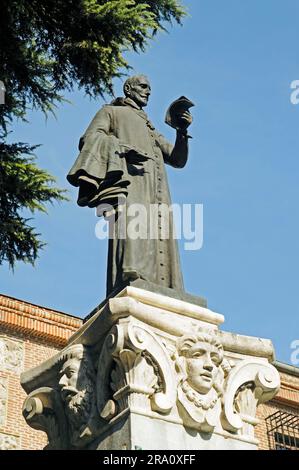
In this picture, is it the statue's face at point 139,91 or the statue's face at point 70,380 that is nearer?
the statue's face at point 70,380

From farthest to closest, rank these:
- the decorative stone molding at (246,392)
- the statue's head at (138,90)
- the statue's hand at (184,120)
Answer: the statue's head at (138,90)
the statue's hand at (184,120)
the decorative stone molding at (246,392)

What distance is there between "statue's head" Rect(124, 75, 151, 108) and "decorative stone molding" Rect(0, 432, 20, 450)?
11186 millimetres

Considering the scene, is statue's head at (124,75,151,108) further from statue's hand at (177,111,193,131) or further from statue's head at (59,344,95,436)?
statue's head at (59,344,95,436)

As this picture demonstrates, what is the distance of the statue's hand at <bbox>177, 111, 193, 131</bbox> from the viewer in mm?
7379

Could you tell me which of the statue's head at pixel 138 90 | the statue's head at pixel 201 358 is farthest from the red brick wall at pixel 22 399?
the statue's head at pixel 201 358

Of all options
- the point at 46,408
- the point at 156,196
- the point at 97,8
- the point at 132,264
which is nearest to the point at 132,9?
the point at 97,8

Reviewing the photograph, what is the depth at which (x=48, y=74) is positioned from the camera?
11477 mm

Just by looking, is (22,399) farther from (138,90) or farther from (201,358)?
(201,358)

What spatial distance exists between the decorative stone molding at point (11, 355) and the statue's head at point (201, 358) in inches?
497

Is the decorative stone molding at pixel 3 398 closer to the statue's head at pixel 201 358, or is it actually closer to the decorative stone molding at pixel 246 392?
the decorative stone molding at pixel 246 392

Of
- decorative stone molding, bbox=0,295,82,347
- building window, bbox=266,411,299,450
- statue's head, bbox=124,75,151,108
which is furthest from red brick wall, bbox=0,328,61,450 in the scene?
statue's head, bbox=124,75,151,108

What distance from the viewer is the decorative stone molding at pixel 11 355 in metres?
18.7
